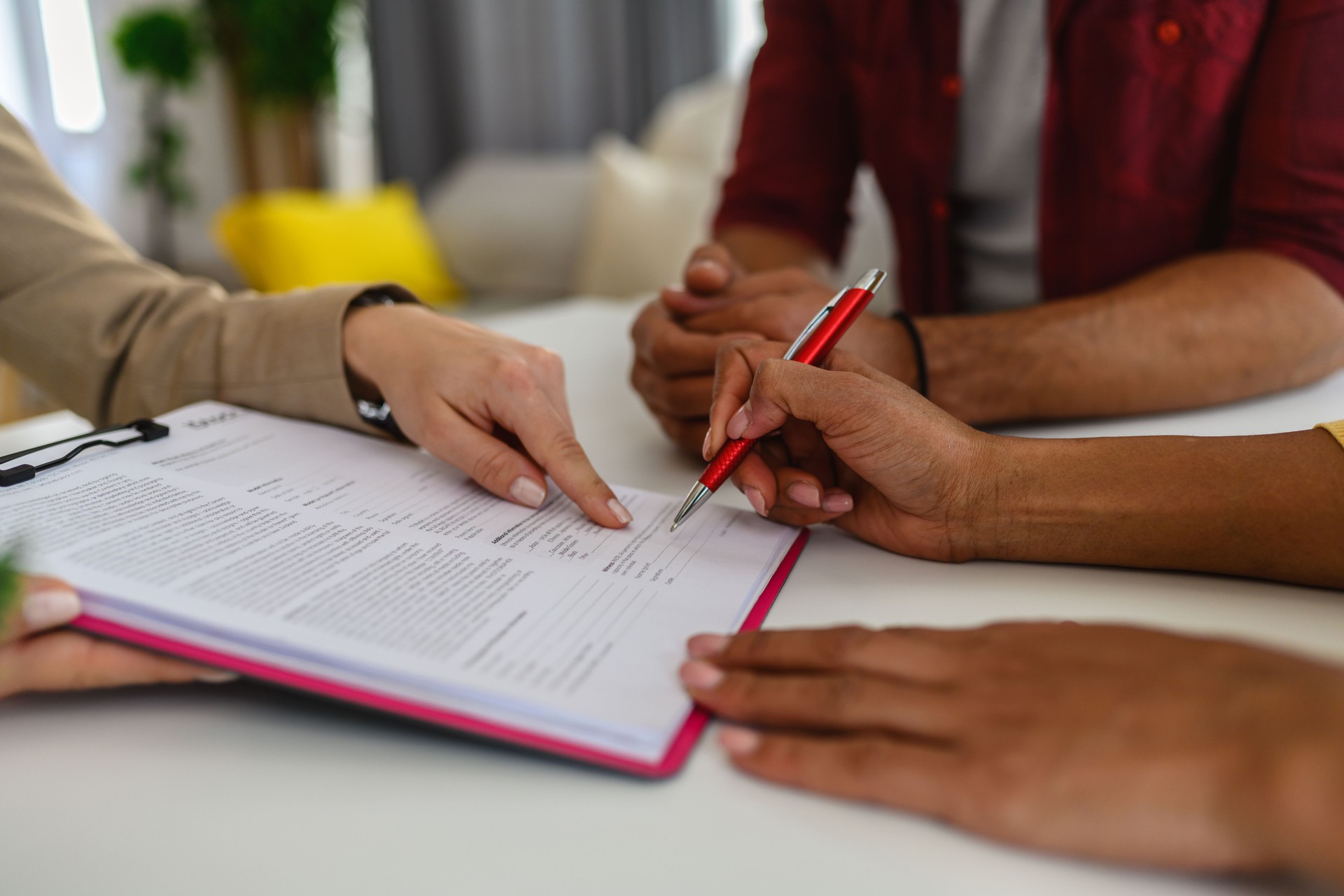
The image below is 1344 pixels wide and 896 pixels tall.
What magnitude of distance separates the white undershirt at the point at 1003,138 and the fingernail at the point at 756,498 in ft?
2.27

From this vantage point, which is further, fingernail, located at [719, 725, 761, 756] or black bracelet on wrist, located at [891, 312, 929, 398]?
black bracelet on wrist, located at [891, 312, 929, 398]

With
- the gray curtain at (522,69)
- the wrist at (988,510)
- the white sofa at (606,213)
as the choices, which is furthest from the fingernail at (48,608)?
the gray curtain at (522,69)

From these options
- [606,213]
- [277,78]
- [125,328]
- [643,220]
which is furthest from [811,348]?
[277,78]

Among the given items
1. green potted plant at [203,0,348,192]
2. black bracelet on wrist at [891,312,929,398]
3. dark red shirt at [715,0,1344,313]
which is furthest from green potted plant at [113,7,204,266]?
black bracelet on wrist at [891,312,929,398]

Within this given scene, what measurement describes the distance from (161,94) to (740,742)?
3.74 metres

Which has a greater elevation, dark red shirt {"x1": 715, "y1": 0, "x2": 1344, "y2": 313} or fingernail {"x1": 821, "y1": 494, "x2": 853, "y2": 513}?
dark red shirt {"x1": 715, "y1": 0, "x2": 1344, "y2": 313}

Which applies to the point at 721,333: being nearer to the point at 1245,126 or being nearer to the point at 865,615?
the point at 865,615

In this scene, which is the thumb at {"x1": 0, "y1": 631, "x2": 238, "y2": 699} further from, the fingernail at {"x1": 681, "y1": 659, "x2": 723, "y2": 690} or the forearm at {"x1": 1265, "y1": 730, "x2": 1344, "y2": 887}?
the forearm at {"x1": 1265, "y1": 730, "x2": 1344, "y2": 887}

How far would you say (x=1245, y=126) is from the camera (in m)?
0.89

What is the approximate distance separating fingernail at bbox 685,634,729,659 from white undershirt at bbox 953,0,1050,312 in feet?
2.83

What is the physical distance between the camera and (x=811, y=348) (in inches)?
25.9

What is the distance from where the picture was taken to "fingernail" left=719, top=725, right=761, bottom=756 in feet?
1.27

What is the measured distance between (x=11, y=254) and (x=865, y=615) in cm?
75

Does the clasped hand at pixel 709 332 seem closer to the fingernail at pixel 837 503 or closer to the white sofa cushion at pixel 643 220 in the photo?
the fingernail at pixel 837 503
